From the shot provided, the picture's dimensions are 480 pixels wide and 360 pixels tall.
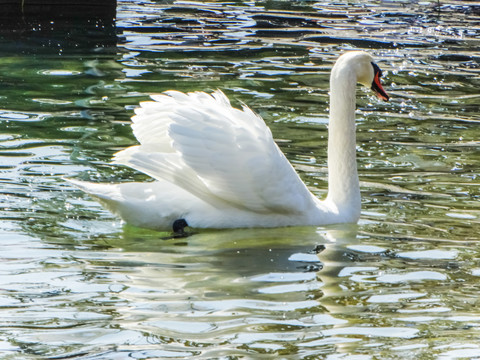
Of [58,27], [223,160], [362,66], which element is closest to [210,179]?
[223,160]

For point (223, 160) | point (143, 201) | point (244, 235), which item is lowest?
point (244, 235)

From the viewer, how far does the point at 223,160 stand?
20.8 ft

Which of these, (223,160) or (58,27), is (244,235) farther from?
(58,27)

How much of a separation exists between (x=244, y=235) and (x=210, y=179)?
0.46 m

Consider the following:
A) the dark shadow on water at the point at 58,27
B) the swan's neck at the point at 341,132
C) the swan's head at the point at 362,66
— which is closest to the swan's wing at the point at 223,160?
the swan's neck at the point at 341,132

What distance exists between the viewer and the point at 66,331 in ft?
14.9

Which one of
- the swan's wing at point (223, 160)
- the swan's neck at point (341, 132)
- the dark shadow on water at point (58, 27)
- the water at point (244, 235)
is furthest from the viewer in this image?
the dark shadow on water at point (58, 27)

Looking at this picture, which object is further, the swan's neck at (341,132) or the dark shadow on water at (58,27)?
the dark shadow on water at (58,27)

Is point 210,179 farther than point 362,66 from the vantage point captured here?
No

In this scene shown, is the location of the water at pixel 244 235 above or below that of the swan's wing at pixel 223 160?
below

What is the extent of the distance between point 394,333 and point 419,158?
163 inches

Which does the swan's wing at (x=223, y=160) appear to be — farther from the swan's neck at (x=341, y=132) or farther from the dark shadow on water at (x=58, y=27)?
the dark shadow on water at (x=58, y=27)

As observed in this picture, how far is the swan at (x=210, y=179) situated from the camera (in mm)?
6324

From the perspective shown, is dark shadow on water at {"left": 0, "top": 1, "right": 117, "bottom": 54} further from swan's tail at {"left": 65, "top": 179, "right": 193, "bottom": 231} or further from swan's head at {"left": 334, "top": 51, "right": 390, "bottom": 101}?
swan's tail at {"left": 65, "top": 179, "right": 193, "bottom": 231}
